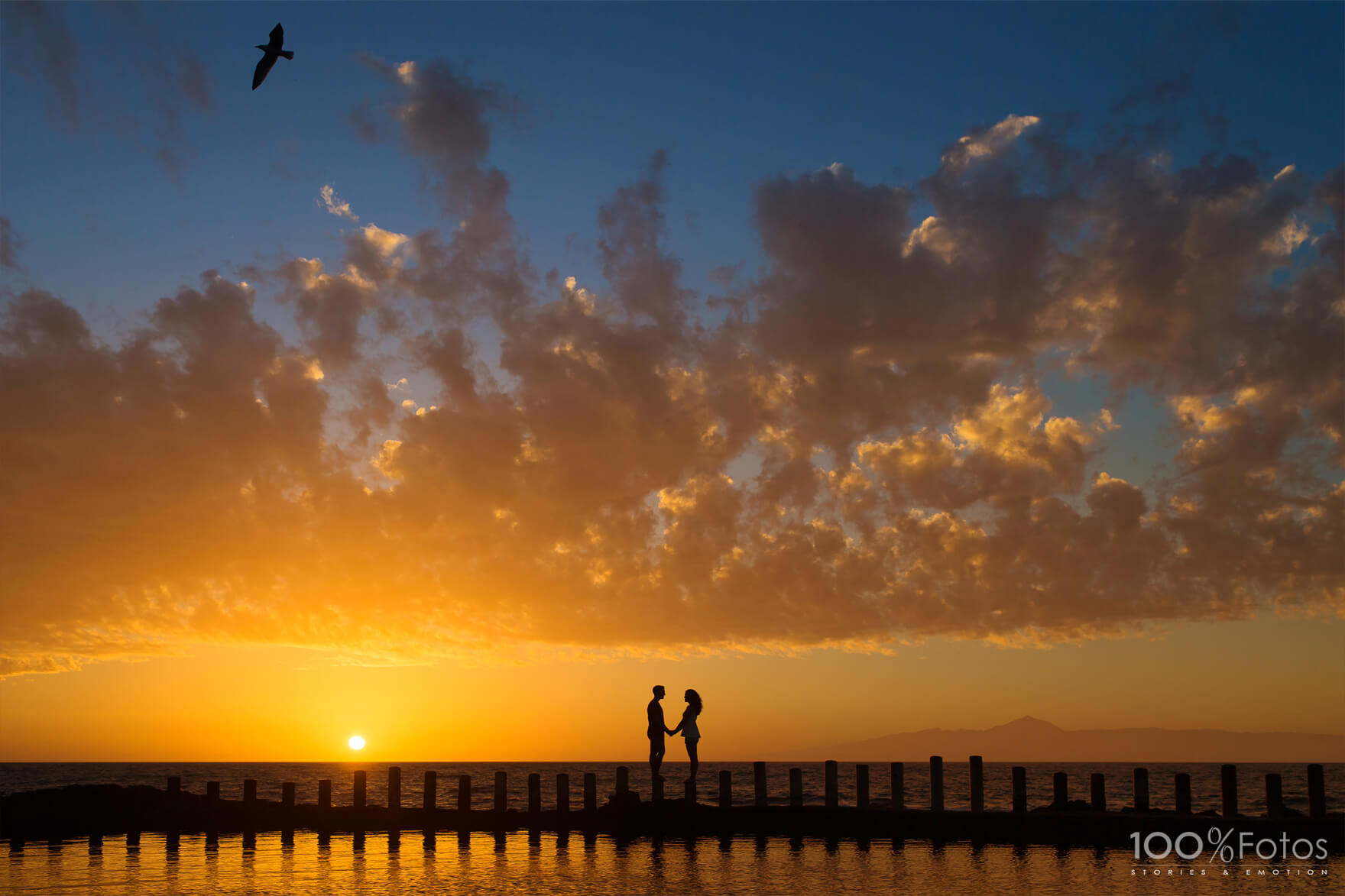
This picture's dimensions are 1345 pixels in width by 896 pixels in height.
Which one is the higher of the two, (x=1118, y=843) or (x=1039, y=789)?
(x=1118, y=843)

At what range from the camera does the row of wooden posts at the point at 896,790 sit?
23.2 metres

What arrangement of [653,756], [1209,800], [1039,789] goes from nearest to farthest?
[653,756]
[1209,800]
[1039,789]

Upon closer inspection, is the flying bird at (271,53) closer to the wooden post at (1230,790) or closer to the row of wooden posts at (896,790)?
the row of wooden posts at (896,790)

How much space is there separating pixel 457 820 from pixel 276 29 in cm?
2193

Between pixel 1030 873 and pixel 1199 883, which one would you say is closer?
pixel 1199 883

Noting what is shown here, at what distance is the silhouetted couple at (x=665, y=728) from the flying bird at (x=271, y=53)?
1693 cm

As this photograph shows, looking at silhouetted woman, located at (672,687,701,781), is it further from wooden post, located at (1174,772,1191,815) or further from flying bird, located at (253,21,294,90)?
flying bird, located at (253,21,294,90)

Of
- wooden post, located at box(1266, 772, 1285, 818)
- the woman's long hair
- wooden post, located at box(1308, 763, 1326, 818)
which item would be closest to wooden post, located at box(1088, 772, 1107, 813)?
wooden post, located at box(1266, 772, 1285, 818)

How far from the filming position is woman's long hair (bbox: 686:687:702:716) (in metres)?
27.1

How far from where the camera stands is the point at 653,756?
1099 inches

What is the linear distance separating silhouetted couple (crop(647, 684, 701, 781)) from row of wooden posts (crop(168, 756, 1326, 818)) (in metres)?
0.95

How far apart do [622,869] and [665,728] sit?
19.4 ft

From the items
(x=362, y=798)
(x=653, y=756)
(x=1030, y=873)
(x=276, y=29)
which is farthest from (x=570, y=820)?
(x=276, y=29)

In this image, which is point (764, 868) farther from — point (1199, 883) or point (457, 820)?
→ point (457, 820)
